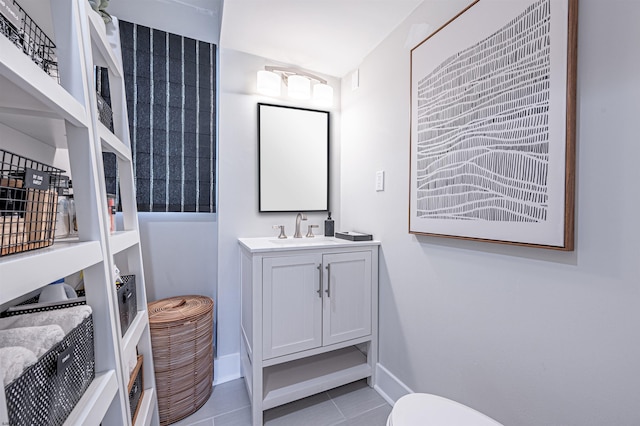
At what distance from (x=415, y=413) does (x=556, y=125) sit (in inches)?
42.1

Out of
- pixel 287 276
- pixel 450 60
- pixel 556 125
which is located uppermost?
pixel 450 60

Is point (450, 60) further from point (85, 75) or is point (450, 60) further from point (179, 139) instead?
point (179, 139)

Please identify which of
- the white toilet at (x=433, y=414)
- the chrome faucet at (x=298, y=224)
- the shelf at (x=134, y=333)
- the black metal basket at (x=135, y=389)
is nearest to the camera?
the white toilet at (x=433, y=414)

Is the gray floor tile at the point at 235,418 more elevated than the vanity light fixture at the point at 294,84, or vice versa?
the vanity light fixture at the point at 294,84

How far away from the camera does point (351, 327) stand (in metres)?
1.75

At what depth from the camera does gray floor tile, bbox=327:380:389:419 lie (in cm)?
161

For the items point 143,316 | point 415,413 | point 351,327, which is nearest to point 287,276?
point 351,327

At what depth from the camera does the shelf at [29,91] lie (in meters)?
0.47

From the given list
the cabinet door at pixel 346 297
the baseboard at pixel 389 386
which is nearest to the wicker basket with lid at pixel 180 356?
the cabinet door at pixel 346 297

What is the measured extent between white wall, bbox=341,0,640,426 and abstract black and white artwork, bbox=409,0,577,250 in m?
0.05

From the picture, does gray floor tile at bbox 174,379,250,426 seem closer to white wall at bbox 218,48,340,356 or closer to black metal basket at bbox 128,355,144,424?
white wall at bbox 218,48,340,356

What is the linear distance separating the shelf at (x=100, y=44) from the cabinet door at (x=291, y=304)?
3.78 feet

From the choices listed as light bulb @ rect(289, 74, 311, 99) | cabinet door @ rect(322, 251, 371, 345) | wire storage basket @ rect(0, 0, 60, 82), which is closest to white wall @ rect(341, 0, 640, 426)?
cabinet door @ rect(322, 251, 371, 345)

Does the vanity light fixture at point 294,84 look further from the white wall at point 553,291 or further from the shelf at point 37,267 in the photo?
the shelf at point 37,267
